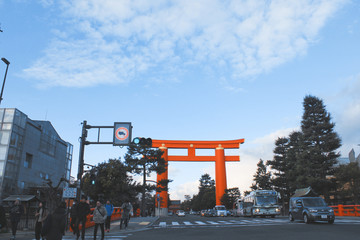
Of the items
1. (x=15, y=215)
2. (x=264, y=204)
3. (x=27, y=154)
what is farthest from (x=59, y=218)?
(x=27, y=154)

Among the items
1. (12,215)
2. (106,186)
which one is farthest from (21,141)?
(12,215)

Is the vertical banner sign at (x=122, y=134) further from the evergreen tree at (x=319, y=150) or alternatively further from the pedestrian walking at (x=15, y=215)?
the evergreen tree at (x=319, y=150)

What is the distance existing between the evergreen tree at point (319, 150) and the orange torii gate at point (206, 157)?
60.3 feet

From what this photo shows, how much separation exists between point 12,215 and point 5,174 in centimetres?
2447

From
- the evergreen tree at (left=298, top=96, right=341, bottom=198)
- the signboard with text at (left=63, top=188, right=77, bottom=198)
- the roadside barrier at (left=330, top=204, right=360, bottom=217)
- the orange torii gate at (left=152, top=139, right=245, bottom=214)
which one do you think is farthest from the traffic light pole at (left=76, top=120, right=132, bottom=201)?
the orange torii gate at (left=152, top=139, right=245, bottom=214)

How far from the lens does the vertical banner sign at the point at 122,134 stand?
47.1 feet

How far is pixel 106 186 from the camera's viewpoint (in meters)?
35.4

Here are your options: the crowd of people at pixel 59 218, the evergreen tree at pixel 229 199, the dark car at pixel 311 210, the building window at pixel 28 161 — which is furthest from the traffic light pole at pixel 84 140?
the evergreen tree at pixel 229 199

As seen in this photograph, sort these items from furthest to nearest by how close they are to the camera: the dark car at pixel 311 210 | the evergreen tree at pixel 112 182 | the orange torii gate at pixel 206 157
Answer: the orange torii gate at pixel 206 157
the evergreen tree at pixel 112 182
the dark car at pixel 311 210

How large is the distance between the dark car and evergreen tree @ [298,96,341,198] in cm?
1686

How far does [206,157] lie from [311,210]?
37206 mm

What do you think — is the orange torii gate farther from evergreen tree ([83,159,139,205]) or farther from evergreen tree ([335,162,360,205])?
evergreen tree ([335,162,360,205])

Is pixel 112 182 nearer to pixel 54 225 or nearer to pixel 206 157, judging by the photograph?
pixel 206 157

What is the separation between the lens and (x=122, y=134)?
14.5 meters
